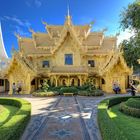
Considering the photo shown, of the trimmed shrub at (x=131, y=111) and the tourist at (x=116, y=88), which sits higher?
the tourist at (x=116, y=88)

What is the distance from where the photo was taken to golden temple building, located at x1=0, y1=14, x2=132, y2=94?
29.2 metres

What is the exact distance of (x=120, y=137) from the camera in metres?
6.12

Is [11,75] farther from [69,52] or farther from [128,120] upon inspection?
[128,120]

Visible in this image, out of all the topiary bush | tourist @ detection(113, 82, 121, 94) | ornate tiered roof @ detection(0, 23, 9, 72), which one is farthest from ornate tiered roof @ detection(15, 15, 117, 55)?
the topiary bush

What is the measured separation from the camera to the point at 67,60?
106 feet

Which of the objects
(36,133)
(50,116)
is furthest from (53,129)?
(50,116)

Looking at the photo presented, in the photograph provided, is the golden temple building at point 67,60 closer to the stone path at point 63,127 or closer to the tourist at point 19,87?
the tourist at point 19,87

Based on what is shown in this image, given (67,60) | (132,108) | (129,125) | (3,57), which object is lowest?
(129,125)

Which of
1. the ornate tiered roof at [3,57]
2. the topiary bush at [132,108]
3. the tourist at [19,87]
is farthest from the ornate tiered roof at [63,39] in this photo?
the topiary bush at [132,108]

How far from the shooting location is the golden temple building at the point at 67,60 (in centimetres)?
2919

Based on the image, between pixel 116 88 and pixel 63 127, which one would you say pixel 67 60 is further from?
pixel 63 127

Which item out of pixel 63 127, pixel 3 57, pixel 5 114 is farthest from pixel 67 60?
pixel 63 127

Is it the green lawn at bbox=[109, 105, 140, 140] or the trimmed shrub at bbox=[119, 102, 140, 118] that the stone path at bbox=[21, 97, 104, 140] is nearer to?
the green lawn at bbox=[109, 105, 140, 140]

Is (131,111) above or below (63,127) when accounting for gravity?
above
